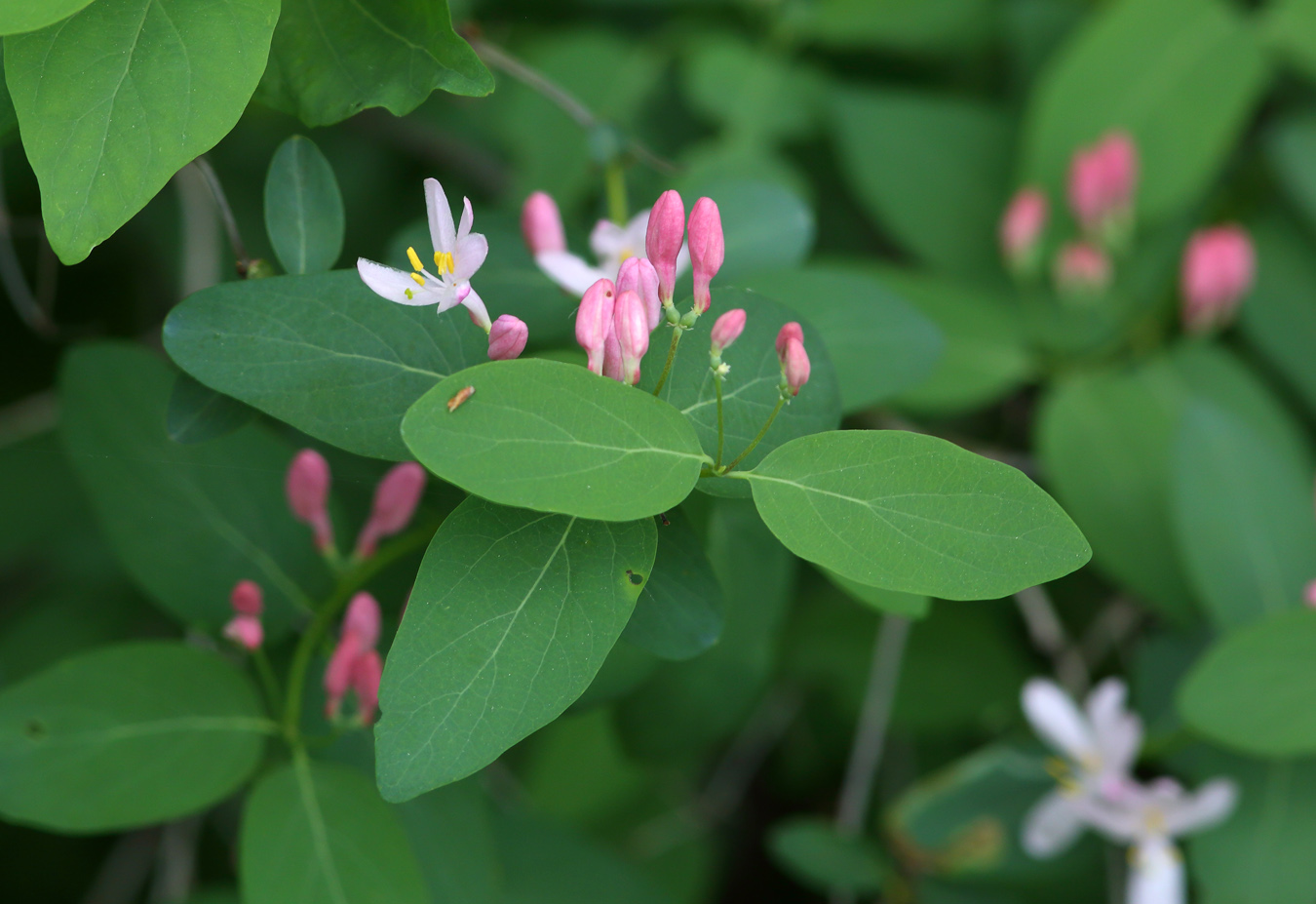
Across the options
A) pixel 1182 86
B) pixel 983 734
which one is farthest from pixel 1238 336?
pixel 983 734

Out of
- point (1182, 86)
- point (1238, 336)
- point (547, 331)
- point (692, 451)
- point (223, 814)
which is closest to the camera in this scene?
point (692, 451)

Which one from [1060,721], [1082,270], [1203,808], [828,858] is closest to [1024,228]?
[1082,270]

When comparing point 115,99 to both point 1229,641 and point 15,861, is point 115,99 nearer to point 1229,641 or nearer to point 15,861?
point 1229,641

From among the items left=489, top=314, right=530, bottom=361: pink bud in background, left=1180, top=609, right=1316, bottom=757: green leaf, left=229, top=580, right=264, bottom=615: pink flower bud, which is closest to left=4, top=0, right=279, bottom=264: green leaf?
left=489, top=314, right=530, bottom=361: pink bud in background

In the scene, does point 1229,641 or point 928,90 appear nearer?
point 1229,641

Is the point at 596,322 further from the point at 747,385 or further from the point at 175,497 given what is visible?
the point at 175,497

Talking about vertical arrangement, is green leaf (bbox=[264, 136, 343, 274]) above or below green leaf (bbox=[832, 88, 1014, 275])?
above

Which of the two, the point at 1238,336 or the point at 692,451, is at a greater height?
the point at 692,451

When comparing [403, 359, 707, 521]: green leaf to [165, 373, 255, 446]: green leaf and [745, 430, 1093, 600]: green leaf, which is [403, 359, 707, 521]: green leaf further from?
[165, 373, 255, 446]: green leaf

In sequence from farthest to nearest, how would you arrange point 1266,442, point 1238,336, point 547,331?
point 1238,336, point 1266,442, point 547,331
